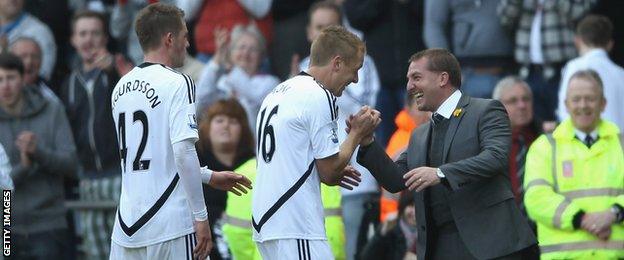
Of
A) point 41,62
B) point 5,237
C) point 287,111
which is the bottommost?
point 5,237

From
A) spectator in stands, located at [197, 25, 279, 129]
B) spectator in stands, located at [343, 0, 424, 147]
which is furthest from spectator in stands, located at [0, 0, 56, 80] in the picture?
spectator in stands, located at [343, 0, 424, 147]

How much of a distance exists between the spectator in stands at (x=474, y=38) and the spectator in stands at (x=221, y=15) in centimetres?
178

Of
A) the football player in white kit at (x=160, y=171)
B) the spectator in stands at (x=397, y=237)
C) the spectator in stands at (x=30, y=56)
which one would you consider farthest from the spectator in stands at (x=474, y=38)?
the football player in white kit at (x=160, y=171)

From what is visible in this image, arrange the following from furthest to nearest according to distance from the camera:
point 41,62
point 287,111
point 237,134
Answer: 1. point 41,62
2. point 237,134
3. point 287,111

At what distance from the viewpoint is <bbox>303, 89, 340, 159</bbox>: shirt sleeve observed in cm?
904

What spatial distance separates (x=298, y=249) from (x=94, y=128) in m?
5.81

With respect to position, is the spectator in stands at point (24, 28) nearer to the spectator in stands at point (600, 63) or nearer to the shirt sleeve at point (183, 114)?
the spectator in stands at point (600, 63)

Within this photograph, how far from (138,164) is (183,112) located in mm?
435

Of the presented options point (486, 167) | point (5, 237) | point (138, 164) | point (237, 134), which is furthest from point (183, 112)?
point (237, 134)

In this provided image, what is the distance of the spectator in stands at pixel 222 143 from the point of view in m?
12.8

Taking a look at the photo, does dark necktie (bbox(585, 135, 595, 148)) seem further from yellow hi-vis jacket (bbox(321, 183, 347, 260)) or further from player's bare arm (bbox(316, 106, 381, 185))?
player's bare arm (bbox(316, 106, 381, 185))

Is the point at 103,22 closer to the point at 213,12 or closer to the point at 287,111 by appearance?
the point at 213,12

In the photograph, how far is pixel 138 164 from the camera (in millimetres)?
9234

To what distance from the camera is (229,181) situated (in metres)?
9.56
